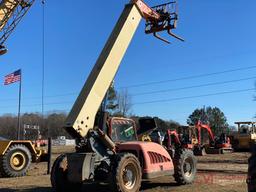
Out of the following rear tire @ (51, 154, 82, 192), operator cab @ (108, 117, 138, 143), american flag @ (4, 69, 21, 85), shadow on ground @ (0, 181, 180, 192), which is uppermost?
american flag @ (4, 69, 21, 85)

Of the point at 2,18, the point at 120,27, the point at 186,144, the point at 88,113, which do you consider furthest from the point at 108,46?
the point at 186,144

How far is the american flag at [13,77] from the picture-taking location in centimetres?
3894

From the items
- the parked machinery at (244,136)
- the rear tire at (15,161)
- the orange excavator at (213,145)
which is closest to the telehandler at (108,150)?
the rear tire at (15,161)

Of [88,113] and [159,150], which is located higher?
[88,113]

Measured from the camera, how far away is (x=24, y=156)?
18.2 metres

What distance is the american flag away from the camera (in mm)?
38938

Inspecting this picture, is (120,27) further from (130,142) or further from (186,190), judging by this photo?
(186,190)

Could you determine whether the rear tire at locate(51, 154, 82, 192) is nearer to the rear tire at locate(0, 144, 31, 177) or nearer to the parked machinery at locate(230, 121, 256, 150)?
the rear tire at locate(0, 144, 31, 177)

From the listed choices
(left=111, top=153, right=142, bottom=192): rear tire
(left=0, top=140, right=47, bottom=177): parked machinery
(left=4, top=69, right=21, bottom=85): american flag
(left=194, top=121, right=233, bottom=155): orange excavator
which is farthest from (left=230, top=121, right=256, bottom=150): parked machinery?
(left=111, top=153, right=142, bottom=192): rear tire

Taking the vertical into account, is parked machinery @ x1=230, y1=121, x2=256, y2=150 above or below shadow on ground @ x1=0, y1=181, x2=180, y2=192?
above

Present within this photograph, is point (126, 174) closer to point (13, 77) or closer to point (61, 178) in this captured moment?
point (61, 178)

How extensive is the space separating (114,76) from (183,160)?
3503mm

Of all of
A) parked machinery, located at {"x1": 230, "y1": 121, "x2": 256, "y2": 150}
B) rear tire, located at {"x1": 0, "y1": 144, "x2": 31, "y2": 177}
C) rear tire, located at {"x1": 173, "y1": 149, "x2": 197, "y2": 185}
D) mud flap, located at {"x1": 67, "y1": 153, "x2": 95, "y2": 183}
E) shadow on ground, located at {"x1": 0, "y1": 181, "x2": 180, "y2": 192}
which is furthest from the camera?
parked machinery, located at {"x1": 230, "y1": 121, "x2": 256, "y2": 150}

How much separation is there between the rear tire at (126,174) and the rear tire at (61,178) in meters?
1.70
